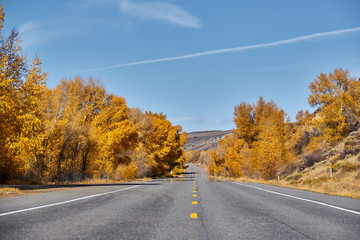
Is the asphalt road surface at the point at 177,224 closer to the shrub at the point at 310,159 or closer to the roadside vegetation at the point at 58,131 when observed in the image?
the roadside vegetation at the point at 58,131

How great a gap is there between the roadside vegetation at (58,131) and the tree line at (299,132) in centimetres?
1661

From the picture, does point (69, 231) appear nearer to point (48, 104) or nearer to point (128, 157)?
point (48, 104)

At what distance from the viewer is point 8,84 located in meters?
15.9

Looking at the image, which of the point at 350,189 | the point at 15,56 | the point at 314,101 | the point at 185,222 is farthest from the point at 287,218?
the point at 314,101

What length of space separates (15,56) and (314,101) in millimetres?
42528

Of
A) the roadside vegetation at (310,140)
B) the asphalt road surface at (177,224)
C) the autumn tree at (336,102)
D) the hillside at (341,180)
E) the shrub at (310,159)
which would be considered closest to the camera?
the asphalt road surface at (177,224)

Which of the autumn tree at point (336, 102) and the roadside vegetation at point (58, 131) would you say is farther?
the autumn tree at point (336, 102)

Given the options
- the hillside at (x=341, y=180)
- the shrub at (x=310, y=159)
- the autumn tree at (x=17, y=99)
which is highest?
the autumn tree at (x=17, y=99)

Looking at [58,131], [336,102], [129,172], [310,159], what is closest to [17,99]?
[58,131]

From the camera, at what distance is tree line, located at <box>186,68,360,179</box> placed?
38.2 metres

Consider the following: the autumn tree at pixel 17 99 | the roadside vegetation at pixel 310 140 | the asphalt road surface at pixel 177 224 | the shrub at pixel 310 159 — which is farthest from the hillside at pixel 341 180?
the autumn tree at pixel 17 99

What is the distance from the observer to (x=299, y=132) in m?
53.3

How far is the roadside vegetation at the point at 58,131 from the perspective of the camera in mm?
17250

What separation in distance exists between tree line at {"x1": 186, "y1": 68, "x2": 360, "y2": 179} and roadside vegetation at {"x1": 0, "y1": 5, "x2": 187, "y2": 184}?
654 inches
